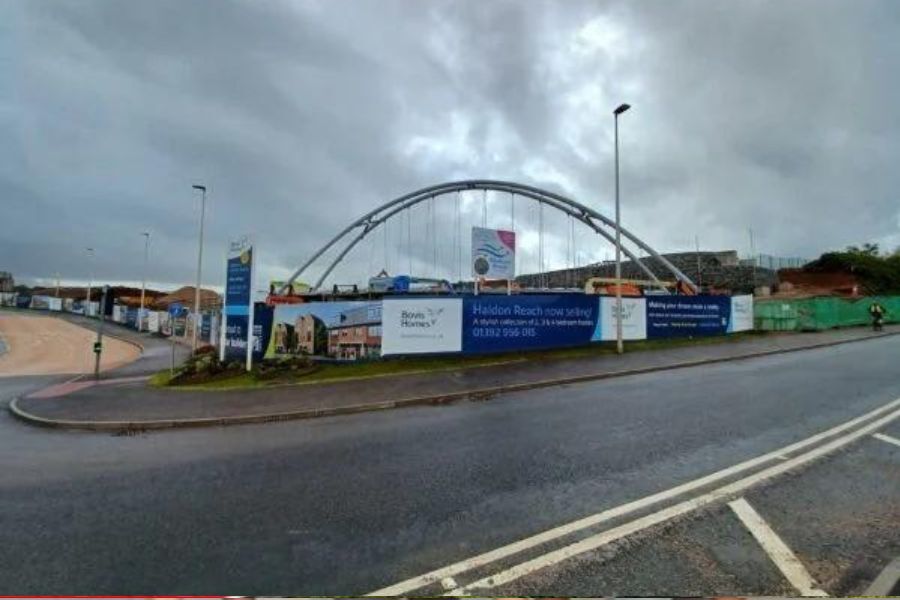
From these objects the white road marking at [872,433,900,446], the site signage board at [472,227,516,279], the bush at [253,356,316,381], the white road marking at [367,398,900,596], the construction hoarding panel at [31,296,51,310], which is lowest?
the white road marking at [367,398,900,596]

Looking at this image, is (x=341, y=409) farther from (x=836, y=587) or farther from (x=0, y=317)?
(x=0, y=317)

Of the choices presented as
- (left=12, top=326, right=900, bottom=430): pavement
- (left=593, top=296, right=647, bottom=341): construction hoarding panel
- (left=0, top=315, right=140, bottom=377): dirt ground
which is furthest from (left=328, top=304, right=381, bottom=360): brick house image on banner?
(left=0, top=315, right=140, bottom=377): dirt ground

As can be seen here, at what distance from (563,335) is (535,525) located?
1734 cm

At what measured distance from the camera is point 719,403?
10.5 metres

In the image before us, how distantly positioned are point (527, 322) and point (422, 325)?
4.10 meters

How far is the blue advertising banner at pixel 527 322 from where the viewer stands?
1988 centimetres

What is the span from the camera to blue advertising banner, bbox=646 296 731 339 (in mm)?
25094

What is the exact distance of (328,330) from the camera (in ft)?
70.1

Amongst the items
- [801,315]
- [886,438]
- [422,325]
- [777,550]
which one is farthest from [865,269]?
[777,550]

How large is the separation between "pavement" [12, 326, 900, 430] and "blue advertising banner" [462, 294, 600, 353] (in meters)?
1.80

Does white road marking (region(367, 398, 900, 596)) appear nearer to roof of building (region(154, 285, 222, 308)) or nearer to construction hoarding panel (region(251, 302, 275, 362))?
construction hoarding panel (region(251, 302, 275, 362))

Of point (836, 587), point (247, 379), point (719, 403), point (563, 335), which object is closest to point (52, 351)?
point (247, 379)

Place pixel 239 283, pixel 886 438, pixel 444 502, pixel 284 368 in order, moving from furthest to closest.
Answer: pixel 239 283, pixel 284 368, pixel 886 438, pixel 444 502

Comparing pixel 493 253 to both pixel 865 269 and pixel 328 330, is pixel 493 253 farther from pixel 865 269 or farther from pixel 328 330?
pixel 865 269
